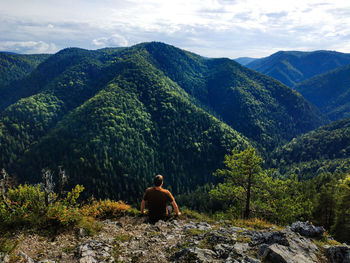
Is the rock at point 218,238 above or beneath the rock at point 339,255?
beneath

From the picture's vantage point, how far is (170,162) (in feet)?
603

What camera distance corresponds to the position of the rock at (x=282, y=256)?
724 centimetres

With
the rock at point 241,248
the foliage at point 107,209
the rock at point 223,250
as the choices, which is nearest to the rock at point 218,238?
the rock at point 223,250

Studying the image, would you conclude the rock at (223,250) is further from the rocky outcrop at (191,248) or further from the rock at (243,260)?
the rock at (243,260)

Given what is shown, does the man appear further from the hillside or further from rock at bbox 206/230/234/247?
the hillside

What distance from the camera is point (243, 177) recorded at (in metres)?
18.9

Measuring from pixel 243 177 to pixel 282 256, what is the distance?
12016 millimetres

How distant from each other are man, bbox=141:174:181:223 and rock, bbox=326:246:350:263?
701 centimetres

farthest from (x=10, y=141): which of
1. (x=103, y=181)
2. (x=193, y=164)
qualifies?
(x=193, y=164)

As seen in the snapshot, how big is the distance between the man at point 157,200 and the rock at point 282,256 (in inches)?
199

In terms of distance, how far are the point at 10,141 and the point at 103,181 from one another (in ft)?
372

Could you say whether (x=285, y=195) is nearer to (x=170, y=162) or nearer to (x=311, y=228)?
(x=311, y=228)

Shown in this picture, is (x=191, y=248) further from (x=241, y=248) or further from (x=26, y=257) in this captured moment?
(x=26, y=257)

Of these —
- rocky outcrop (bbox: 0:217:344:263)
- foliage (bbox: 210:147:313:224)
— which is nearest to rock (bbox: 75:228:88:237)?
rocky outcrop (bbox: 0:217:344:263)
